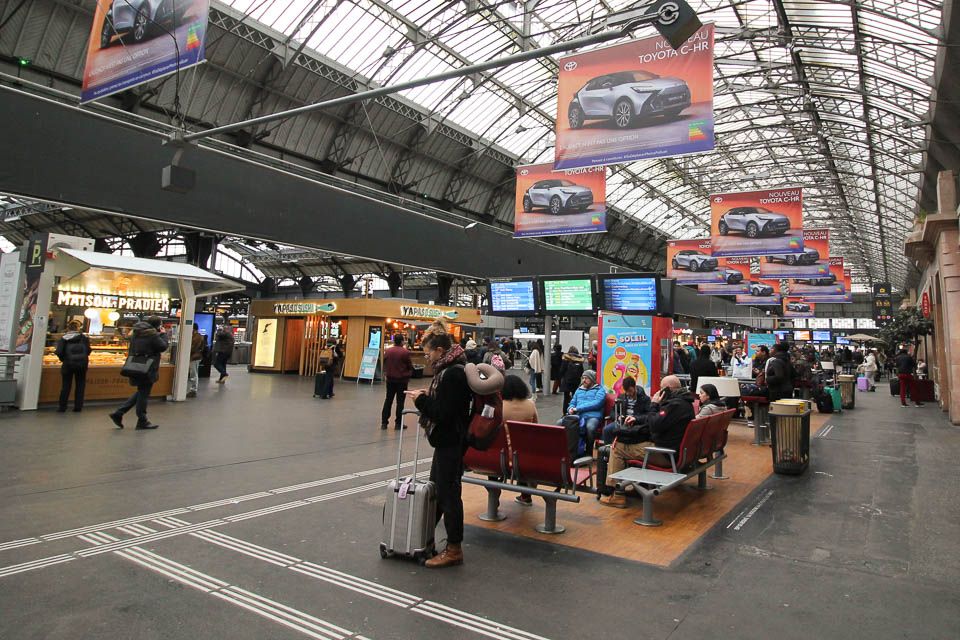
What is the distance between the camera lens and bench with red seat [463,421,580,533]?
4.71 meters

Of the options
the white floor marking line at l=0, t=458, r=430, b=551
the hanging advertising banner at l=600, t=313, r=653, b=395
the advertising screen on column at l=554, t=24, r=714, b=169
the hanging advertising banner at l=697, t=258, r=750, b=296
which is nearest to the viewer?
the white floor marking line at l=0, t=458, r=430, b=551

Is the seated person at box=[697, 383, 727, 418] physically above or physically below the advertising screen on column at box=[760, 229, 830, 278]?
below

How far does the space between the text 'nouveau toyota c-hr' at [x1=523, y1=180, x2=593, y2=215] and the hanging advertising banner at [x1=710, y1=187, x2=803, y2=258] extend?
5.63 metres

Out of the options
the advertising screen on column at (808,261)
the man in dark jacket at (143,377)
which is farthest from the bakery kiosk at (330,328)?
the advertising screen on column at (808,261)

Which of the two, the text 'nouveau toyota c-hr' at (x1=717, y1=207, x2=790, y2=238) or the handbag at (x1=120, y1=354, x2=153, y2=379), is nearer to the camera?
the handbag at (x1=120, y1=354, x2=153, y2=379)

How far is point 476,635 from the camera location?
3.06m

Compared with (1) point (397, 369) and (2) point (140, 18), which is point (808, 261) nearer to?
(1) point (397, 369)

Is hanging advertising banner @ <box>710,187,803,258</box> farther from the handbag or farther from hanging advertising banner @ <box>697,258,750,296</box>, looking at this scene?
the handbag

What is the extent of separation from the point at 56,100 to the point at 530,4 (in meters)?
16.0

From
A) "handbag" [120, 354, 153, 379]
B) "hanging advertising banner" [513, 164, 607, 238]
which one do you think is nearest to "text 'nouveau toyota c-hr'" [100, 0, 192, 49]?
"handbag" [120, 354, 153, 379]

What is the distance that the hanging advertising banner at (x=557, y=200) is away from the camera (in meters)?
14.1

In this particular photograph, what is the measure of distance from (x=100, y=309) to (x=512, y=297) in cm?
1014

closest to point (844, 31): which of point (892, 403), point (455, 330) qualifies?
point (892, 403)

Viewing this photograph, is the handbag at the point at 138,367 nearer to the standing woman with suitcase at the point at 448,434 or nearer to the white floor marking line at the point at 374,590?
the white floor marking line at the point at 374,590
